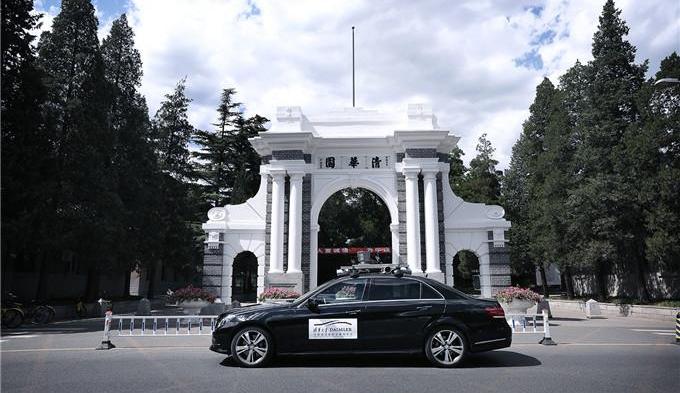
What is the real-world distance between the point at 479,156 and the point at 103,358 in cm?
3696

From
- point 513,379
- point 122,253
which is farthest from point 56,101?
point 513,379

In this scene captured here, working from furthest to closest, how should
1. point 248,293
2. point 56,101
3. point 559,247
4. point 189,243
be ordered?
point 248,293 < point 189,243 < point 559,247 < point 56,101

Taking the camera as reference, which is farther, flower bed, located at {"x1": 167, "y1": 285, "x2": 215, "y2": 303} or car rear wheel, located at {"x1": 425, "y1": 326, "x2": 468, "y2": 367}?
flower bed, located at {"x1": 167, "y1": 285, "x2": 215, "y2": 303}

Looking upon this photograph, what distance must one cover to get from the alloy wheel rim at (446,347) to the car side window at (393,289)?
70 cm

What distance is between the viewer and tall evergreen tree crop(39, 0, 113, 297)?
20875mm

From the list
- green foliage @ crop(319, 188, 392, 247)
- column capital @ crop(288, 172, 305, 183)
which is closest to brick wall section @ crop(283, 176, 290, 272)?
column capital @ crop(288, 172, 305, 183)

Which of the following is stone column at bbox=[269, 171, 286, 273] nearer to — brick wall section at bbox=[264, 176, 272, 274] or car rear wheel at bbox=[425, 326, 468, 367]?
brick wall section at bbox=[264, 176, 272, 274]

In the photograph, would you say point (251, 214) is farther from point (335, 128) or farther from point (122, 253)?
point (122, 253)

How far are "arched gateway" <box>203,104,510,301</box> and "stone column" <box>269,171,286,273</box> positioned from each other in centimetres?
4

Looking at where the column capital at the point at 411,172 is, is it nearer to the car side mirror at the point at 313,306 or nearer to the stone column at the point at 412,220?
the stone column at the point at 412,220

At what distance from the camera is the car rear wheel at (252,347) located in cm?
760

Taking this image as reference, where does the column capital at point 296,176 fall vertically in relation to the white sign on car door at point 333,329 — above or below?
above

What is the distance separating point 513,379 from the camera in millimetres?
6785

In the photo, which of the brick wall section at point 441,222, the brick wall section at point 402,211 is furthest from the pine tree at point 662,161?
the brick wall section at point 402,211
